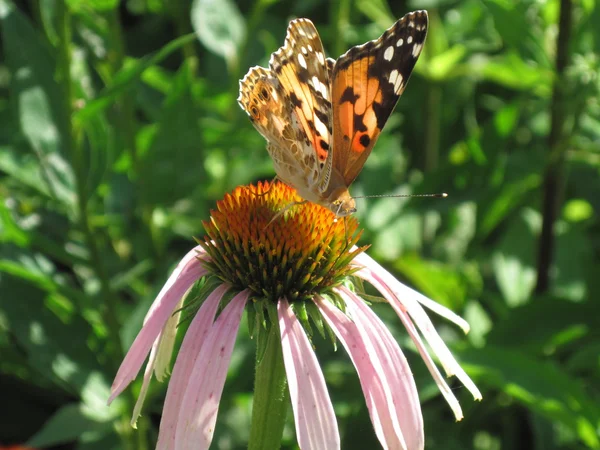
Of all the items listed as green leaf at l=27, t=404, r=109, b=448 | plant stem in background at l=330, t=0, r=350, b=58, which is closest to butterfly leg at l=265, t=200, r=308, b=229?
green leaf at l=27, t=404, r=109, b=448

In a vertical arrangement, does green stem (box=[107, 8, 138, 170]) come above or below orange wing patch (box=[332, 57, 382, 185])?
above


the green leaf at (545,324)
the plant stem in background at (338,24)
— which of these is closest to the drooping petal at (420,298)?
the green leaf at (545,324)

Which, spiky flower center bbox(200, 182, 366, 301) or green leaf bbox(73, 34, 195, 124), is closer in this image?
spiky flower center bbox(200, 182, 366, 301)

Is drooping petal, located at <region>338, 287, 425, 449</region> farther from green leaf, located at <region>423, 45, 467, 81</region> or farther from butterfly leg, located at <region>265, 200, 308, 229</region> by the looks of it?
green leaf, located at <region>423, 45, 467, 81</region>

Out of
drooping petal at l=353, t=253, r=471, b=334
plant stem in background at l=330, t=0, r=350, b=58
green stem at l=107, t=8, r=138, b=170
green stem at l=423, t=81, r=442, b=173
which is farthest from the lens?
green stem at l=423, t=81, r=442, b=173

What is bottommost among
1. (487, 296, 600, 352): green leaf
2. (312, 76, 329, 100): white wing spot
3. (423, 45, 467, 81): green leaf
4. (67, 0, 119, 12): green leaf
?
(487, 296, 600, 352): green leaf

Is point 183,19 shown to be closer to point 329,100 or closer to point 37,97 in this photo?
point 37,97

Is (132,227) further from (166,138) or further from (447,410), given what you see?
(447,410)

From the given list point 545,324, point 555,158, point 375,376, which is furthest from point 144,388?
point 555,158

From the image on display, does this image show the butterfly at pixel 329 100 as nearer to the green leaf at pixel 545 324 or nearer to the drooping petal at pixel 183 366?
the drooping petal at pixel 183 366
